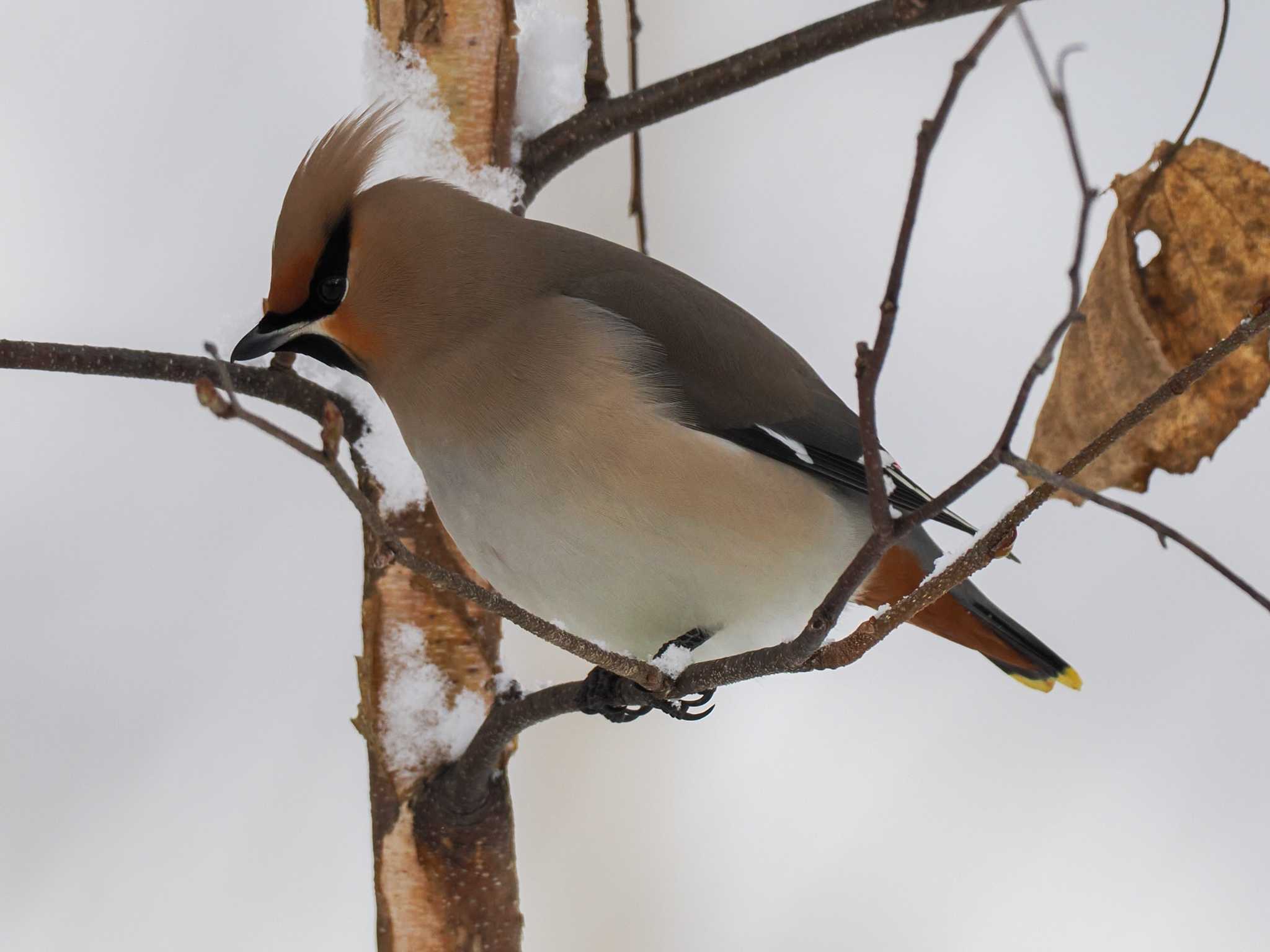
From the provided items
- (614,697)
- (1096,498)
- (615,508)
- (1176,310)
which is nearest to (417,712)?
(614,697)

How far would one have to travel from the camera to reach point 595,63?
8.69 feet

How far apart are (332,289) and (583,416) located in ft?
1.71

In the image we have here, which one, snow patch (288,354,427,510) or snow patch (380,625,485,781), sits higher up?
snow patch (288,354,427,510)

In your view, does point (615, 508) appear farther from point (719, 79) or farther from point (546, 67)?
point (546, 67)

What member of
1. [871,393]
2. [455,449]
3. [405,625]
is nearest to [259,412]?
[405,625]

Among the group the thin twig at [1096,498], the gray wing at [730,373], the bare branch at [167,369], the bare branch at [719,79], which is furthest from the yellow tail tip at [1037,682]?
the thin twig at [1096,498]

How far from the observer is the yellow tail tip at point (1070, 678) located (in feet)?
9.51

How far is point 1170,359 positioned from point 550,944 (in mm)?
2706

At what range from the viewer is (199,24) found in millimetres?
4305

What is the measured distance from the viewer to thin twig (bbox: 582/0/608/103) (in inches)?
103

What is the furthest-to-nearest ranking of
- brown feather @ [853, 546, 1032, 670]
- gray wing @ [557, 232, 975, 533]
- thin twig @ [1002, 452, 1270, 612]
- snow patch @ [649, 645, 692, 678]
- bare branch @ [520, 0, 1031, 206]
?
1. brown feather @ [853, 546, 1032, 670]
2. gray wing @ [557, 232, 975, 533]
3. bare branch @ [520, 0, 1031, 206]
4. snow patch @ [649, 645, 692, 678]
5. thin twig @ [1002, 452, 1270, 612]

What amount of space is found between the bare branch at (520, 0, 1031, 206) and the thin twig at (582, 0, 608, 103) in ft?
0.08

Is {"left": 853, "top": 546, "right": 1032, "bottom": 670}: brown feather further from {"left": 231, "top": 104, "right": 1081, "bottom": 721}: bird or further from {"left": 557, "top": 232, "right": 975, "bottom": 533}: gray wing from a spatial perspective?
{"left": 557, "top": 232, "right": 975, "bottom": 533}: gray wing

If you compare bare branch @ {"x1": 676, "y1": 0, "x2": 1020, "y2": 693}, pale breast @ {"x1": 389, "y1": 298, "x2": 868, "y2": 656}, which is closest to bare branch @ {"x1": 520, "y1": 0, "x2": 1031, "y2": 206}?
pale breast @ {"x1": 389, "y1": 298, "x2": 868, "y2": 656}
